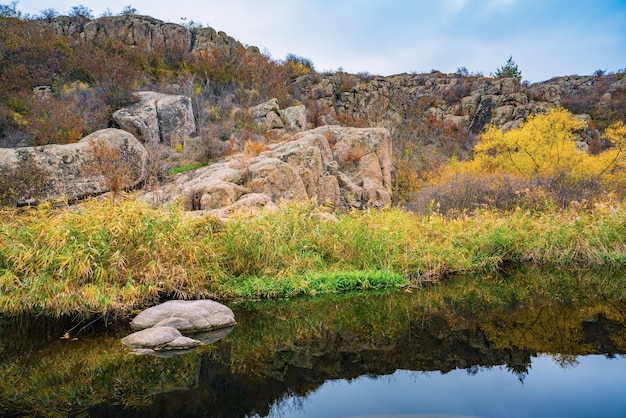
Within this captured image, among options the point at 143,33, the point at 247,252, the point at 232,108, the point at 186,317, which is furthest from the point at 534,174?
the point at 143,33

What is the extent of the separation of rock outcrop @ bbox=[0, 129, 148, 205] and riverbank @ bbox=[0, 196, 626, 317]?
5406mm

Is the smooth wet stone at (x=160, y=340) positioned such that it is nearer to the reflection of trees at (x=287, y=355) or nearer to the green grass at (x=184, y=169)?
the reflection of trees at (x=287, y=355)

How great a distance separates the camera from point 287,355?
19.3ft

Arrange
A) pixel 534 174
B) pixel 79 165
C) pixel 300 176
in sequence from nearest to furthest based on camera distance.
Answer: pixel 79 165 → pixel 300 176 → pixel 534 174

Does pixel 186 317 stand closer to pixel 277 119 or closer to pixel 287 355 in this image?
pixel 287 355

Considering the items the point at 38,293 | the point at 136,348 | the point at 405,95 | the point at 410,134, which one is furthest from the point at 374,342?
the point at 405,95

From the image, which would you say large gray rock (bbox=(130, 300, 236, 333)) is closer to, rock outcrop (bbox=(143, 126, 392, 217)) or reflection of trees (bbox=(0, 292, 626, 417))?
reflection of trees (bbox=(0, 292, 626, 417))

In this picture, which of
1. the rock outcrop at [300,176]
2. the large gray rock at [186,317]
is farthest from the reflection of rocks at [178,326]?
the rock outcrop at [300,176]

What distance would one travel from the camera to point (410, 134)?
110 feet

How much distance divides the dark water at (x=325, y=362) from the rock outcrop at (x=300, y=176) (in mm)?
4275

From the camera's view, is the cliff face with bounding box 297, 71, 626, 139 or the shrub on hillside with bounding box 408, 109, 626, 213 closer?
the shrub on hillside with bounding box 408, 109, 626, 213

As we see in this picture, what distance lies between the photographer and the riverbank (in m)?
6.91

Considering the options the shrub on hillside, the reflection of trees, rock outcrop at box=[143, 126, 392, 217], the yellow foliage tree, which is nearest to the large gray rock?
the reflection of trees

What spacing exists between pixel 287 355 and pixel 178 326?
65.0 inches
